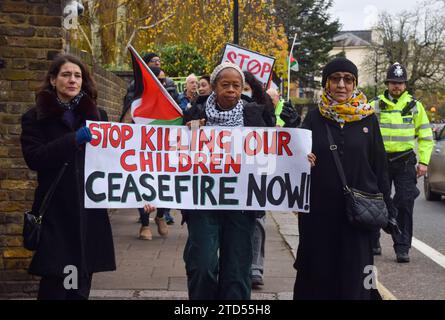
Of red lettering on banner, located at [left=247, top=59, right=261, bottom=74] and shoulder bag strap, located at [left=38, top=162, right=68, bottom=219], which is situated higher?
red lettering on banner, located at [left=247, top=59, right=261, bottom=74]

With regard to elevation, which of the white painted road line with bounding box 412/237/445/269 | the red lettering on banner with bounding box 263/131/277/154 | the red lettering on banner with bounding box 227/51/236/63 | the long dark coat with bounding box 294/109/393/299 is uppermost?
the red lettering on banner with bounding box 227/51/236/63

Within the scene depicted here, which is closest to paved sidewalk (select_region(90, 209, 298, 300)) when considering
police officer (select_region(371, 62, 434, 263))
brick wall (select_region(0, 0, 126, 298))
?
brick wall (select_region(0, 0, 126, 298))

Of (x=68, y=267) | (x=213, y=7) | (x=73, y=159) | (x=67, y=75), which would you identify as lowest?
(x=68, y=267)

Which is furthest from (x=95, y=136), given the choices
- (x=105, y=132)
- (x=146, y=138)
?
(x=146, y=138)

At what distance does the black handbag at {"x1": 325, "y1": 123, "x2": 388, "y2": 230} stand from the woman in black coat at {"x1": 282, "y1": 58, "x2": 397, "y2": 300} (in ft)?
0.16

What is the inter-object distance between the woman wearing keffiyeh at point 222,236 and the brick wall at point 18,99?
1.73 meters

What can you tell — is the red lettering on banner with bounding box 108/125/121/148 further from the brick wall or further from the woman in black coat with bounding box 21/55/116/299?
the brick wall

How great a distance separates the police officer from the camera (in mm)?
8023

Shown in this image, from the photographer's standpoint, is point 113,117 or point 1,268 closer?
point 1,268

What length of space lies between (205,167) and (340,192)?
99 centimetres

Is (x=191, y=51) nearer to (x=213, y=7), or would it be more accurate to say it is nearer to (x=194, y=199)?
(x=213, y=7)

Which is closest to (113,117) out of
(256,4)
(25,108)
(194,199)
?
(25,108)

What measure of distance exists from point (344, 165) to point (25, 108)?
2.80m
